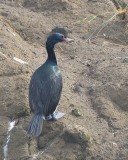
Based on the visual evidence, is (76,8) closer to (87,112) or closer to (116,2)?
(116,2)

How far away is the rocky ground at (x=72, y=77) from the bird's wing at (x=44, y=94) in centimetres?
23

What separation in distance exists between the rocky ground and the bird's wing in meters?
0.23

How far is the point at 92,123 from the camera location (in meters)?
6.55

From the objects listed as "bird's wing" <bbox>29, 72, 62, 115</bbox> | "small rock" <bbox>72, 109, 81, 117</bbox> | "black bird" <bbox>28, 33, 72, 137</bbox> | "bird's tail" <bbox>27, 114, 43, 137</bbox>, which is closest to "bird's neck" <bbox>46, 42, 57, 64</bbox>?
"black bird" <bbox>28, 33, 72, 137</bbox>

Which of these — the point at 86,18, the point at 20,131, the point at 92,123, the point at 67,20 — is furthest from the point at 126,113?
the point at 67,20

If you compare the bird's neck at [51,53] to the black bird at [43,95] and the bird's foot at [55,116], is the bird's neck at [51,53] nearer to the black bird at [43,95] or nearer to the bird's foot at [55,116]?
the black bird at [43,95]

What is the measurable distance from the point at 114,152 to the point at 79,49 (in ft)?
7.89

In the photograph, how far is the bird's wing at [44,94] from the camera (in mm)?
6246

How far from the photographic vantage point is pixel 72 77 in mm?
7477

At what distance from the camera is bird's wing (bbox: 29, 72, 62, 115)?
6.25 metres

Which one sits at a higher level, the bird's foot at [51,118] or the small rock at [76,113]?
the bird's foot at [51,118]

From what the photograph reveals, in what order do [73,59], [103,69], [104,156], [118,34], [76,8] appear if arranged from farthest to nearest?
[76,8], [118,34], [73,59], [103,69], [104,156]

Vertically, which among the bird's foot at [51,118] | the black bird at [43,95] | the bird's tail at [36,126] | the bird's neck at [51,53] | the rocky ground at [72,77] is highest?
the bird's neck at [51,53]

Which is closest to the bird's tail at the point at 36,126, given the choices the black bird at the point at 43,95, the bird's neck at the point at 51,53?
the black bird at the point at 43,95
